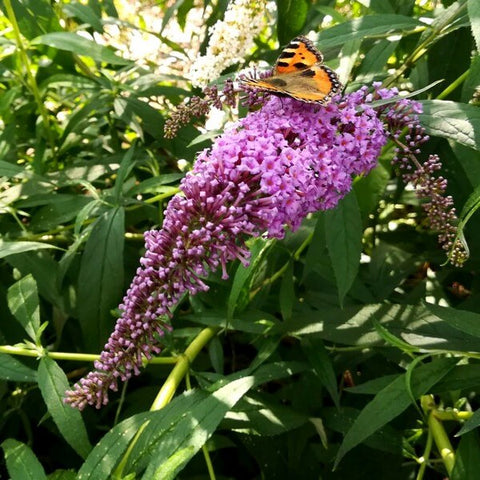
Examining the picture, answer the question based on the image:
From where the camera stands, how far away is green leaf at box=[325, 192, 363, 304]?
174 centimetres

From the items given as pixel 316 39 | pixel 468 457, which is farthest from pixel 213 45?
pixel 468 457

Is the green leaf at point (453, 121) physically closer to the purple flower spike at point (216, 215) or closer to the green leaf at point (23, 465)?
the purple flower spike at point (216, 215)

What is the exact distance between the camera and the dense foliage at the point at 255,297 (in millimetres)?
1646

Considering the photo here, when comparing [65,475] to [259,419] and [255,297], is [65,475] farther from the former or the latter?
[255,297]

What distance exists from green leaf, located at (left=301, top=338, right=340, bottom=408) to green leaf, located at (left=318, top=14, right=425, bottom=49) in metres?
0.84

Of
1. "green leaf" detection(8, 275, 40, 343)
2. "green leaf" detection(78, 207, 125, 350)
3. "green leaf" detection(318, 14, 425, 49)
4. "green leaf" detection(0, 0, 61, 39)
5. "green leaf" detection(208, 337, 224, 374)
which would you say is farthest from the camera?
"green leaf" detection(0, 0, 61, 39)

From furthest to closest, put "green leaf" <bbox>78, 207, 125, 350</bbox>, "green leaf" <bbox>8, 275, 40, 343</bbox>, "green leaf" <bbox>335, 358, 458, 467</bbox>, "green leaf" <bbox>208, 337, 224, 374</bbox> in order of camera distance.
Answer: "green leaf" <bbox>78, 207, 125, 350</bbox> → "green leaf" <bbox>208, 337, 224, 374</bbox> → "green leaf" <bbox>8, 275, 40, 343</bbox> → "green leaf" <bbox>335, 358, 458, 467</bbox>

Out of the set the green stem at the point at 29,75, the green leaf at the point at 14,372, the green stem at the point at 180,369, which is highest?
the green stem at the point at 29,75

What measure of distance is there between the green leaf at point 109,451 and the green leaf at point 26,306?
1.36 ft

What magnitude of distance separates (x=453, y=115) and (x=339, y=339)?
0.68 metres

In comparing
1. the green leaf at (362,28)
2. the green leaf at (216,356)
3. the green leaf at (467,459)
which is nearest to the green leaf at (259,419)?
the green leaf at (216,356)

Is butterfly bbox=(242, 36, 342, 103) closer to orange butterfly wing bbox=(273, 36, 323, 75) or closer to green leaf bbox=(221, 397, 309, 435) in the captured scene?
orange butterfly wing bbox=(273, 36, 323, 75)

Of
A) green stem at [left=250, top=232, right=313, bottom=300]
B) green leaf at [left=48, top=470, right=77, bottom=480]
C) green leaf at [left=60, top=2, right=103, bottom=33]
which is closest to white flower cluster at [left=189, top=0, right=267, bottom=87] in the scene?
green leaf at [left=60, top=2, right=103, bottom=33]

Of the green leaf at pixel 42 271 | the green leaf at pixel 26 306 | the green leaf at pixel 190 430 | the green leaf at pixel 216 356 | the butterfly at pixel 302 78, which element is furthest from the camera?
the green leaf at pixel 42 271
